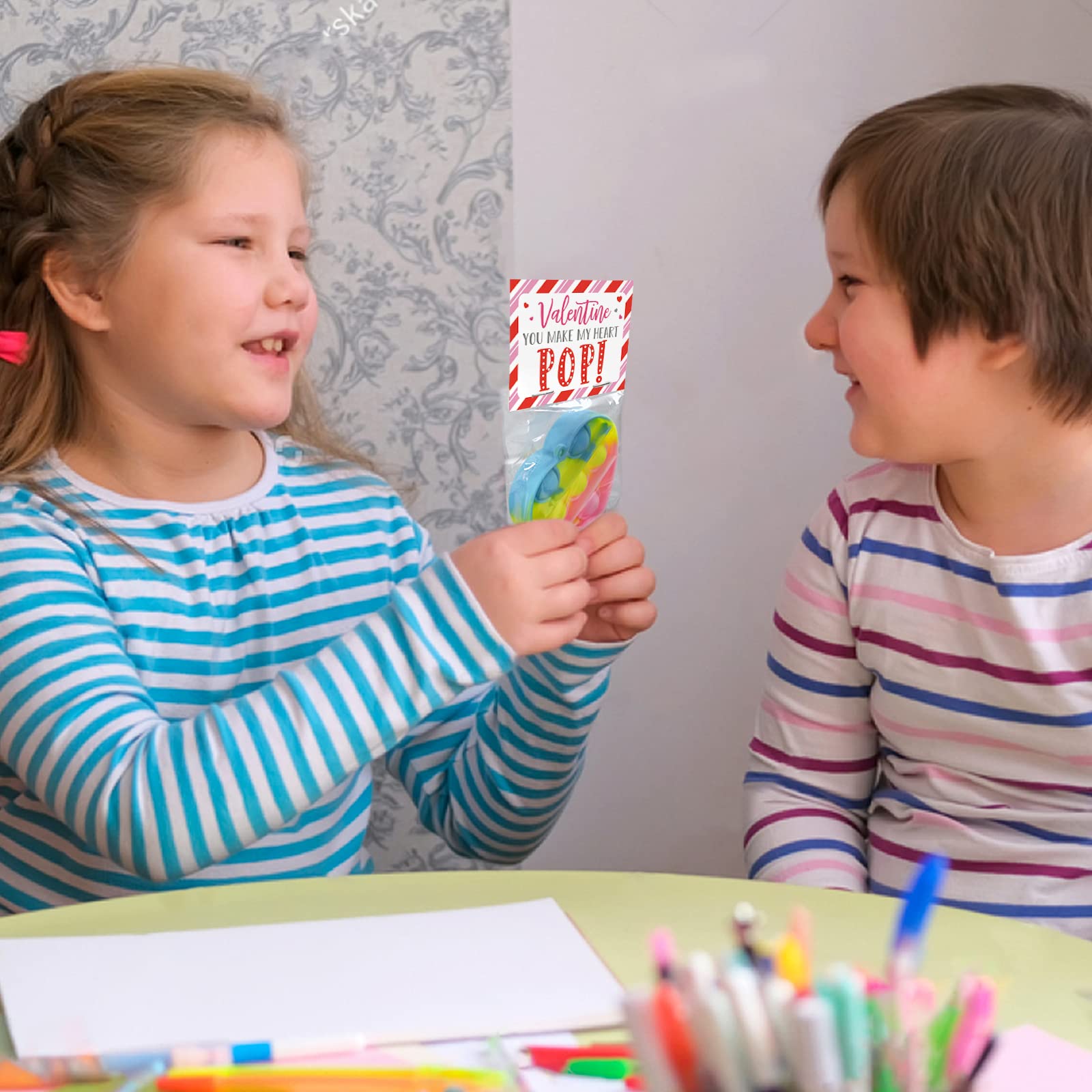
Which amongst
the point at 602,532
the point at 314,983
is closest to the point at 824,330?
the point at 602,532

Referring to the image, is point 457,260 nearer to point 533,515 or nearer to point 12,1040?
point 533,515

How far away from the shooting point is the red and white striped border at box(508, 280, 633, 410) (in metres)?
0.88

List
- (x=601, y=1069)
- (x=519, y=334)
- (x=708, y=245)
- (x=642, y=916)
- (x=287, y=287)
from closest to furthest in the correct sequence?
1. (x=601, y=1069)
2. (x=642, y=916)
3. (x=519, y=334)
4. (x=287, y=287)
5. (x=708, y=245)

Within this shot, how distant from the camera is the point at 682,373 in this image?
1.65m

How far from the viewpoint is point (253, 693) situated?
942 millimetres

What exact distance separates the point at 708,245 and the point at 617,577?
728 millimetres

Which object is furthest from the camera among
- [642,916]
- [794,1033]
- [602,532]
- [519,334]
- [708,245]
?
[708,245]

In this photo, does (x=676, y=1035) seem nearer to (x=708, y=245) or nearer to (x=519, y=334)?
(x=519, y=334)

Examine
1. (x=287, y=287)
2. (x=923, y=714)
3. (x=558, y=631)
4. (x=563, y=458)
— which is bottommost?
(x=923, y=714)

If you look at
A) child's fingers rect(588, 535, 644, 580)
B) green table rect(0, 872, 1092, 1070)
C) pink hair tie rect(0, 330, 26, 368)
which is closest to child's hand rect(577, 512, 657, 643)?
child's fingers rect(588, 535, 644, 580)

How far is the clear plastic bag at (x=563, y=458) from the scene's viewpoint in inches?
36.2

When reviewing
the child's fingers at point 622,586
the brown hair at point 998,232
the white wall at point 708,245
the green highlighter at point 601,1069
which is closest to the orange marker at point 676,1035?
the green highlighter at point 601,1069

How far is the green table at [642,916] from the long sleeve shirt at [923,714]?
275 mm

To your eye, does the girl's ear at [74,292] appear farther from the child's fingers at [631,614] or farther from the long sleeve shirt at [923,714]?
the long sleeve shirt at [923,714]
